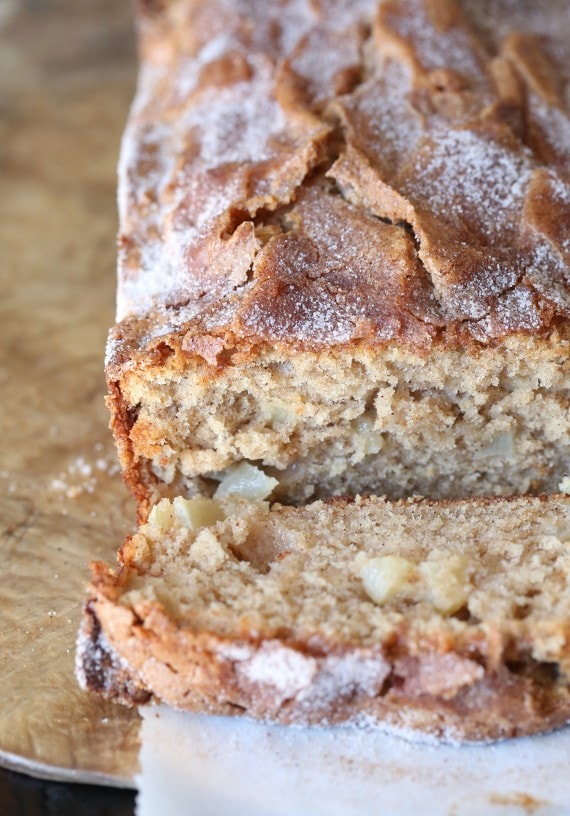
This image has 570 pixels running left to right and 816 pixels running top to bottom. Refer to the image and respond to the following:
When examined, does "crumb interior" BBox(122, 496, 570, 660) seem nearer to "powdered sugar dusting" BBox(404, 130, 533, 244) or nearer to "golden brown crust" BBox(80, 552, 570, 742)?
"golden brown crust" BBox(80, 552, 570, 742)

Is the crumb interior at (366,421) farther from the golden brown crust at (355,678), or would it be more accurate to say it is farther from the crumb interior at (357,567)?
the golden brown crust at (355,678)

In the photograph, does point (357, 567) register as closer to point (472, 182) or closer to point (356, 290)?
point (356, 290)

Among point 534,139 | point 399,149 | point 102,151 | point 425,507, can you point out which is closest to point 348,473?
point 425,507

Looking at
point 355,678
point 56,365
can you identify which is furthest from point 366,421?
point 56,365

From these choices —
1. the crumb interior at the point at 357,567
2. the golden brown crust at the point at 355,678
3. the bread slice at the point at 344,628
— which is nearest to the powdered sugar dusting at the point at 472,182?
the crumb interior at the point at 357,567

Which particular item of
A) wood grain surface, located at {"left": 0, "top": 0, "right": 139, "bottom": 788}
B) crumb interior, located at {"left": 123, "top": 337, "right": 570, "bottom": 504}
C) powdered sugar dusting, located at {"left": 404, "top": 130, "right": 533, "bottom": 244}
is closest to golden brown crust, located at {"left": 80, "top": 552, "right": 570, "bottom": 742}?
wood grain surface, located at {"left": 0, "top": 0, "right": 139, "bottom": 788}

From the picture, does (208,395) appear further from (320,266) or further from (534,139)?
(534,139)
